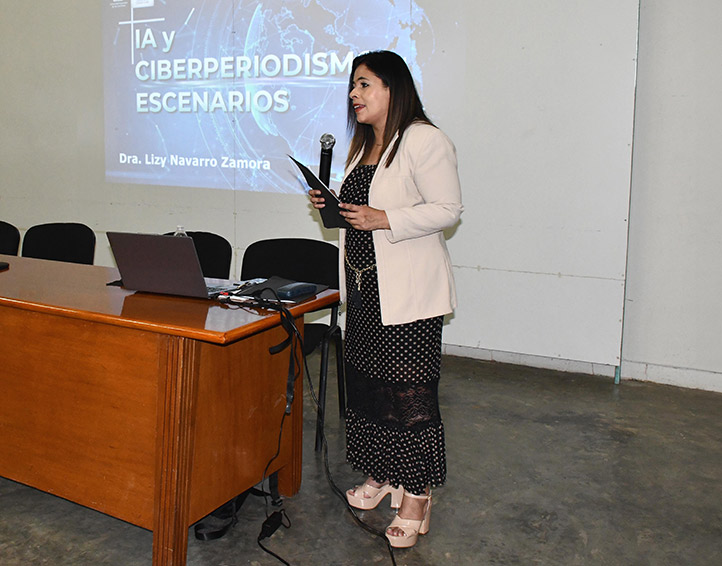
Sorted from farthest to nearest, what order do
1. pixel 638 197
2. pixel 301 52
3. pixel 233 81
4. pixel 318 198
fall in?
pixel 233 81 < pixel 301 52 < pixel 638 197 < pixel 318 198

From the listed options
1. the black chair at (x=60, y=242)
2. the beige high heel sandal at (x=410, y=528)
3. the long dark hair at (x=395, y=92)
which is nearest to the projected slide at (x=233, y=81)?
the black chair at (x=60, y=242)

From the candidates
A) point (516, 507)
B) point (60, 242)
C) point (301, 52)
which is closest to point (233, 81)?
point (301, 52)

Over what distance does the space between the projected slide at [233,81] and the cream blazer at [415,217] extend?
246cm

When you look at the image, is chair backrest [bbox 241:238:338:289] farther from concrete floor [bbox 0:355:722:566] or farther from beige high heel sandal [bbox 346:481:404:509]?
beige high heel sandal [bbox 346:481:404:509]

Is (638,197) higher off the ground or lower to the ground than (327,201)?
higher

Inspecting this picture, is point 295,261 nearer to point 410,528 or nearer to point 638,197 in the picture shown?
point 410,528

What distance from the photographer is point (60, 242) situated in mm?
4422

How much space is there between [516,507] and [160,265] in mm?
1633

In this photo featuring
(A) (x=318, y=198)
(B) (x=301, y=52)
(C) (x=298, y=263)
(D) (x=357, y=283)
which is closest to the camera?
(A) (x=318, y=198)

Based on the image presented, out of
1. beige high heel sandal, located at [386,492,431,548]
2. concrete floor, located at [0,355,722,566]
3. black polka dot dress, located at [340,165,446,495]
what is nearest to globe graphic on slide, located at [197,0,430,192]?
concrete floor, located at [0,355,722,566]

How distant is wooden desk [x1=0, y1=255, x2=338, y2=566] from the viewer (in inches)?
89.1

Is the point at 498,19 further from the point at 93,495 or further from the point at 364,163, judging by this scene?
the point at 93,495

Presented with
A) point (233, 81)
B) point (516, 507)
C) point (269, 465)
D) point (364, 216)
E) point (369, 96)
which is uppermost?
point (233, 81)

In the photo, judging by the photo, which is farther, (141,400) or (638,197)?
(638,197)
